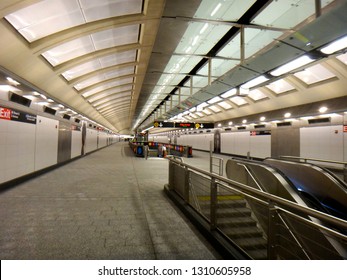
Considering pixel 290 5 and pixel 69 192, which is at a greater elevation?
pixel 290 5

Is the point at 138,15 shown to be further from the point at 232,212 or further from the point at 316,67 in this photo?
the point at 316,67

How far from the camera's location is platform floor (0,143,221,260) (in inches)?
102

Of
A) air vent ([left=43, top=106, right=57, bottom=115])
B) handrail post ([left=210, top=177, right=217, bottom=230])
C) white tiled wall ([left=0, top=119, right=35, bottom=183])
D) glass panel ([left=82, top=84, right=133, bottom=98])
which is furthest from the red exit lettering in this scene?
handrail post ([left=210, top=177, right=217, bottom=230])

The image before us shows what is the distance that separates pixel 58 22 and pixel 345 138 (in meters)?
12.0

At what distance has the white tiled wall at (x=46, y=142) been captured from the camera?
7.54 metres

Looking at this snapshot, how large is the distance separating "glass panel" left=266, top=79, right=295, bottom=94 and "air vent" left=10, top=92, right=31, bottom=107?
1104cm

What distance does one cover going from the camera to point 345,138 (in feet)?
31.3

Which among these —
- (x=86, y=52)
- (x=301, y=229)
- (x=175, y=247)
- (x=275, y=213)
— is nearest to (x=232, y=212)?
(x=301, y=229)

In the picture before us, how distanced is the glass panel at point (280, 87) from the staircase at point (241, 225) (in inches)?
338

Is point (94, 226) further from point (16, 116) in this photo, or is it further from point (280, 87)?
point (280, 87)

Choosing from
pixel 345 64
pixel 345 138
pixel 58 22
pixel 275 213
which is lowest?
pixel 275 213

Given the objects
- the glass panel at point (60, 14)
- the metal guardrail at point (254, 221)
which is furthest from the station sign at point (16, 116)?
the metal guardrail at point (254, 221)

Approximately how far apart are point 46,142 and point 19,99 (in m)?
2.60

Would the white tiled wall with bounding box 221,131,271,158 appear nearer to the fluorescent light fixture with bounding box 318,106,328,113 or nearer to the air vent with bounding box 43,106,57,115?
the fluorescent light fixture with bounding box 318,106,328,113
